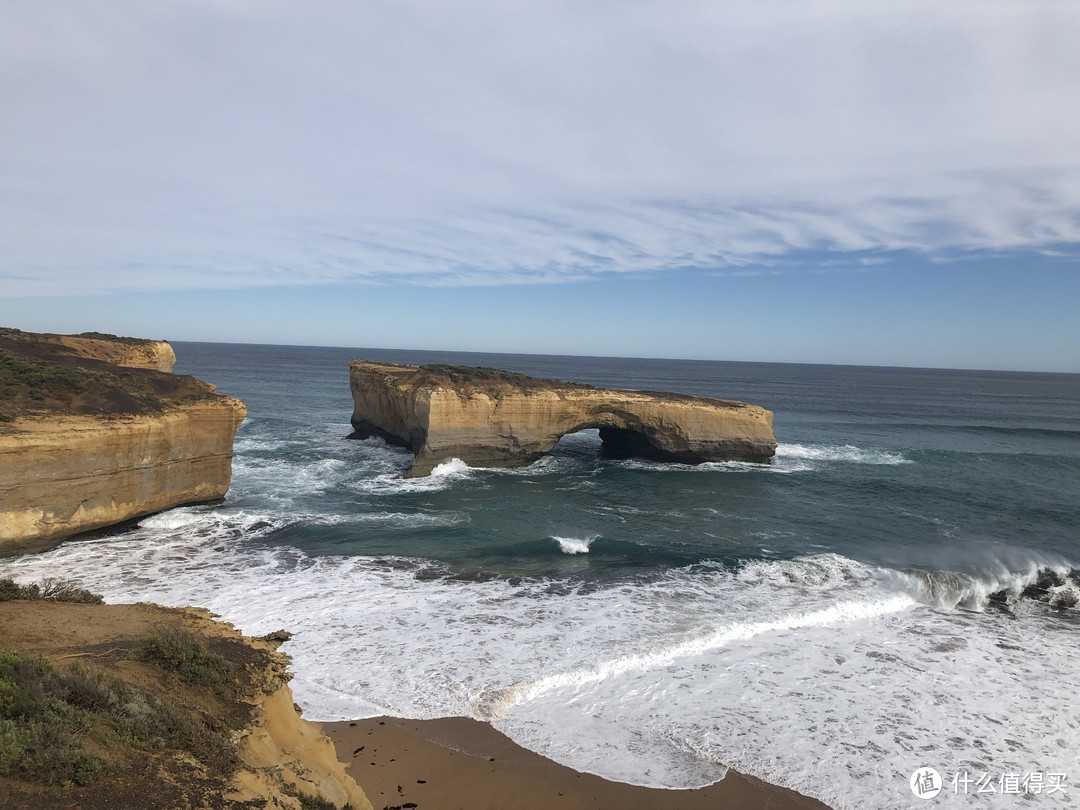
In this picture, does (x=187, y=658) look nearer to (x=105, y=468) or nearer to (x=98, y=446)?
(x=98, y=446)

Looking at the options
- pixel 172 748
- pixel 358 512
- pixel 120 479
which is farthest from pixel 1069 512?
pixel 120 479

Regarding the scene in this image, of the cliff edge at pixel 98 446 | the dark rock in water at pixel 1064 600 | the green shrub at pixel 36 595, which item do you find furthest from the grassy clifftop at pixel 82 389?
the dark rock in water at pixel 1064 600

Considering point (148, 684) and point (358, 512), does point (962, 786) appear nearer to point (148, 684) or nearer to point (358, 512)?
point (148, 684)

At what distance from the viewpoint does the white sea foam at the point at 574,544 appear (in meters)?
18.1

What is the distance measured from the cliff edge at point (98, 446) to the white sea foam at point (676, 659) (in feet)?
3.35

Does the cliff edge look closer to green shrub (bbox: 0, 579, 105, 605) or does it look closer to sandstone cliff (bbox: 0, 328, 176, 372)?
sandstone cliff (bbox: 0, 328, 176, 372)

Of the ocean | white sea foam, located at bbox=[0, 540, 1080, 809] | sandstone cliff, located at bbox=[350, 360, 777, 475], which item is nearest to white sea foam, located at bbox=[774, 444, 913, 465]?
sandstone cliff, located at bbox=[350, 360, 777, 475]

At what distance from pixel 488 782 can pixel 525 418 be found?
69.7ft

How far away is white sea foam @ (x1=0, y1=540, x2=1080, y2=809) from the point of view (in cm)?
972

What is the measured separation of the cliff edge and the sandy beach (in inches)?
443

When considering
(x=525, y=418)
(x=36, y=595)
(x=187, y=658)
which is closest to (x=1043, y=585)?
(x=525, y=418)

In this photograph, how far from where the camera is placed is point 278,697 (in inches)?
276

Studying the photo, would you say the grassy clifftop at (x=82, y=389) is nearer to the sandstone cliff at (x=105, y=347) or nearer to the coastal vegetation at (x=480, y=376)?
the sandstone cliff at (x=105, y=347)

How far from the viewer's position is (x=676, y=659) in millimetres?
12219
